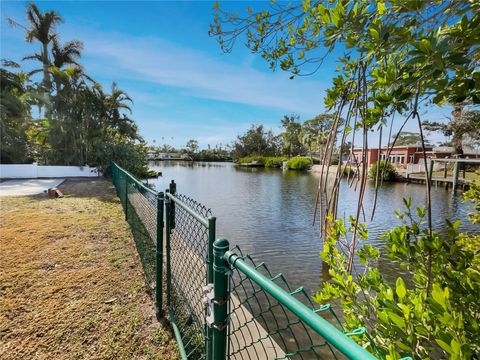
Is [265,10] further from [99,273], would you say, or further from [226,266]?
[99,273]

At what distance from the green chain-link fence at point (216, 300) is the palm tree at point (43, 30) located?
15942mm

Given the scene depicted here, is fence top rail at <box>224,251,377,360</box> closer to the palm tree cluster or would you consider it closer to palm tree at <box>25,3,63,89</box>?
the palm tree cluster

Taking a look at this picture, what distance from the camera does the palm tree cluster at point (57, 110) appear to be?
14.6m

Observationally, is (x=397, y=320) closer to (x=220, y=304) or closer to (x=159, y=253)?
(x=220, y=304)

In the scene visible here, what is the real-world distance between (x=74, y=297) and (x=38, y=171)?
49.4 ft

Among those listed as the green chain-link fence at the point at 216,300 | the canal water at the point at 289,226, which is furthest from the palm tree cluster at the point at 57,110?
the green chain-link fence at the point at 216,300

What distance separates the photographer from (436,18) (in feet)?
4.59

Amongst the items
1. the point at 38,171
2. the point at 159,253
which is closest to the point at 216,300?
the point at 159,253

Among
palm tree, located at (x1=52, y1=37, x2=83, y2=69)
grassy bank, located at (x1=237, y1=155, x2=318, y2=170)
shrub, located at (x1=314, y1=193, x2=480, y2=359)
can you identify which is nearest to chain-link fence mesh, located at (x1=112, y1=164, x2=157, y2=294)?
shrub, located at (x1=314, y1=193, x2=480, y2=359)

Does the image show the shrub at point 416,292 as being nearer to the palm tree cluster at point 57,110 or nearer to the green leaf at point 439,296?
the green leaf at point 439,296

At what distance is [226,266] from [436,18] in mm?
1704

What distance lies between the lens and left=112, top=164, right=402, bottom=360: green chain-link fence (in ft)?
2.71

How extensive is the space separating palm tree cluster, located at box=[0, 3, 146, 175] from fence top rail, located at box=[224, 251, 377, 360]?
17699 millimetres

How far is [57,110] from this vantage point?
1525cm
